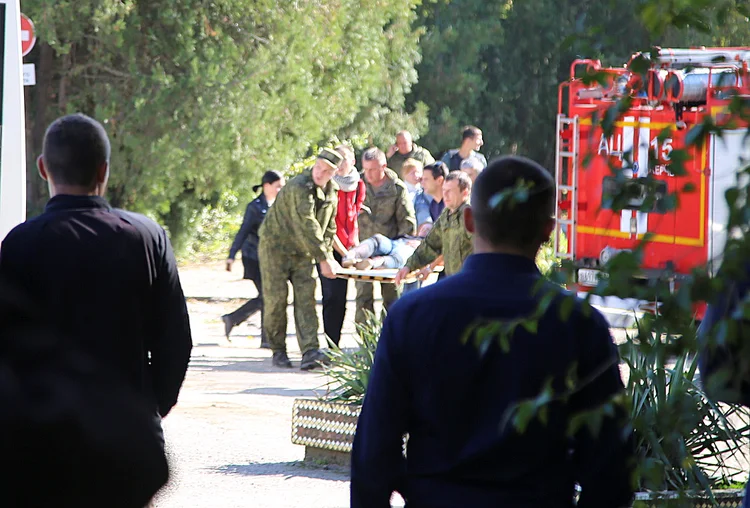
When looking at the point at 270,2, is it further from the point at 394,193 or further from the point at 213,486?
the point at 213,486

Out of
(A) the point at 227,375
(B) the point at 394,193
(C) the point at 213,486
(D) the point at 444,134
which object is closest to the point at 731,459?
(C) the point at 213,486

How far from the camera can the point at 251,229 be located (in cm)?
1288

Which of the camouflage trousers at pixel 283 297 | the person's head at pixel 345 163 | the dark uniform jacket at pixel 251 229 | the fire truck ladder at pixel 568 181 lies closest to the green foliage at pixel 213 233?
the dark uniform jacket at pixel 251 229

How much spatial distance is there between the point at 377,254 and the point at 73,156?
817cm

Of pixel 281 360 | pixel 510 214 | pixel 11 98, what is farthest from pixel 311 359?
pixel 510 214

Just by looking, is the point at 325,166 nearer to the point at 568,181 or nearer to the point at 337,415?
the point at 568,181

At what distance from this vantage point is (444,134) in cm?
2753

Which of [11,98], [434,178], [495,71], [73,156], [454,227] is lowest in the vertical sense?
[454,227]

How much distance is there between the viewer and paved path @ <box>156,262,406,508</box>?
6473 millimetres

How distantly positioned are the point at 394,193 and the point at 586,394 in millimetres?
9967

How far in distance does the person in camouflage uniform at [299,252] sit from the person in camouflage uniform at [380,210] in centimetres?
87

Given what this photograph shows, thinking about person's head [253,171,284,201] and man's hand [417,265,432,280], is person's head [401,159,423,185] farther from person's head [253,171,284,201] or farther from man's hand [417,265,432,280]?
man's hand [417,265,432,280]

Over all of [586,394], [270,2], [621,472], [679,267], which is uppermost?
[270,2]

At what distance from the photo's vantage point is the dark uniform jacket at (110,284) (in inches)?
131
